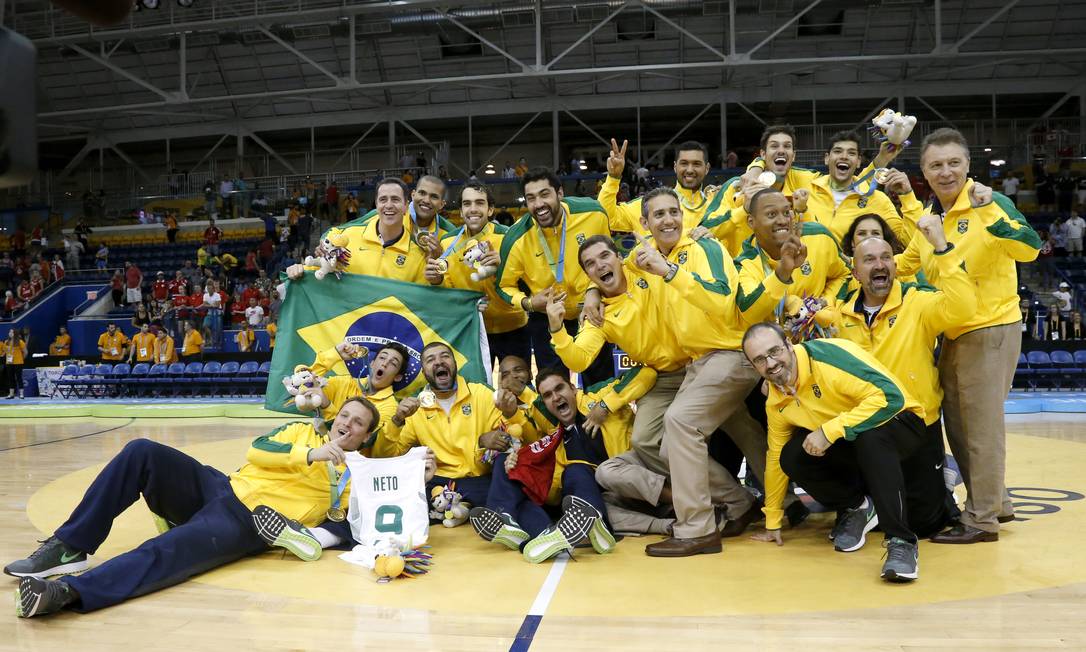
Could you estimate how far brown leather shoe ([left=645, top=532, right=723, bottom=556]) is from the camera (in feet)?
16.7

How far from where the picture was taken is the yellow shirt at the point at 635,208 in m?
6.98

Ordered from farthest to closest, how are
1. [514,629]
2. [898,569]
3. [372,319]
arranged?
[372,319], [898,569], [514,629]

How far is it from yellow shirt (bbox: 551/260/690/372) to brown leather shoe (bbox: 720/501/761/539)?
1.06 metres

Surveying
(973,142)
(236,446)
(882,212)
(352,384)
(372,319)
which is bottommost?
(236,446)

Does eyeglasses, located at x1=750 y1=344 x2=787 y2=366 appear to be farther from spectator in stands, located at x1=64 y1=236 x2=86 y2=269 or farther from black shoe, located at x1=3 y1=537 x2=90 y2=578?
spectator in stands, located at x1=64 y1=236 x2=86 y2=269

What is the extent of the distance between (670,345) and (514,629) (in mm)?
2432

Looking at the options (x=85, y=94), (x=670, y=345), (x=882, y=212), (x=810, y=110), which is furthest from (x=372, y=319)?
(x=85, y=94)

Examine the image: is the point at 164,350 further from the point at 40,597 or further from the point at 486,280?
the point at 40,597

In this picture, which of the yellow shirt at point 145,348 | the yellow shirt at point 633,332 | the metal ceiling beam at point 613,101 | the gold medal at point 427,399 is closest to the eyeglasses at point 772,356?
the yellow shirt at point 633,332

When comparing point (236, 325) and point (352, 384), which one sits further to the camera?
point (236, 325)

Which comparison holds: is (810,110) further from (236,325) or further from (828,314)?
(828,314)

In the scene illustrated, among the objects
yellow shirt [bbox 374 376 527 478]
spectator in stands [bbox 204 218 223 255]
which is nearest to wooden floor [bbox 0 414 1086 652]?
yellow shirt [bbox 374 376 527 478]

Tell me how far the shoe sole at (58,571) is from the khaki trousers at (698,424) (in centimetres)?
333

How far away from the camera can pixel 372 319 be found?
7039 mm
